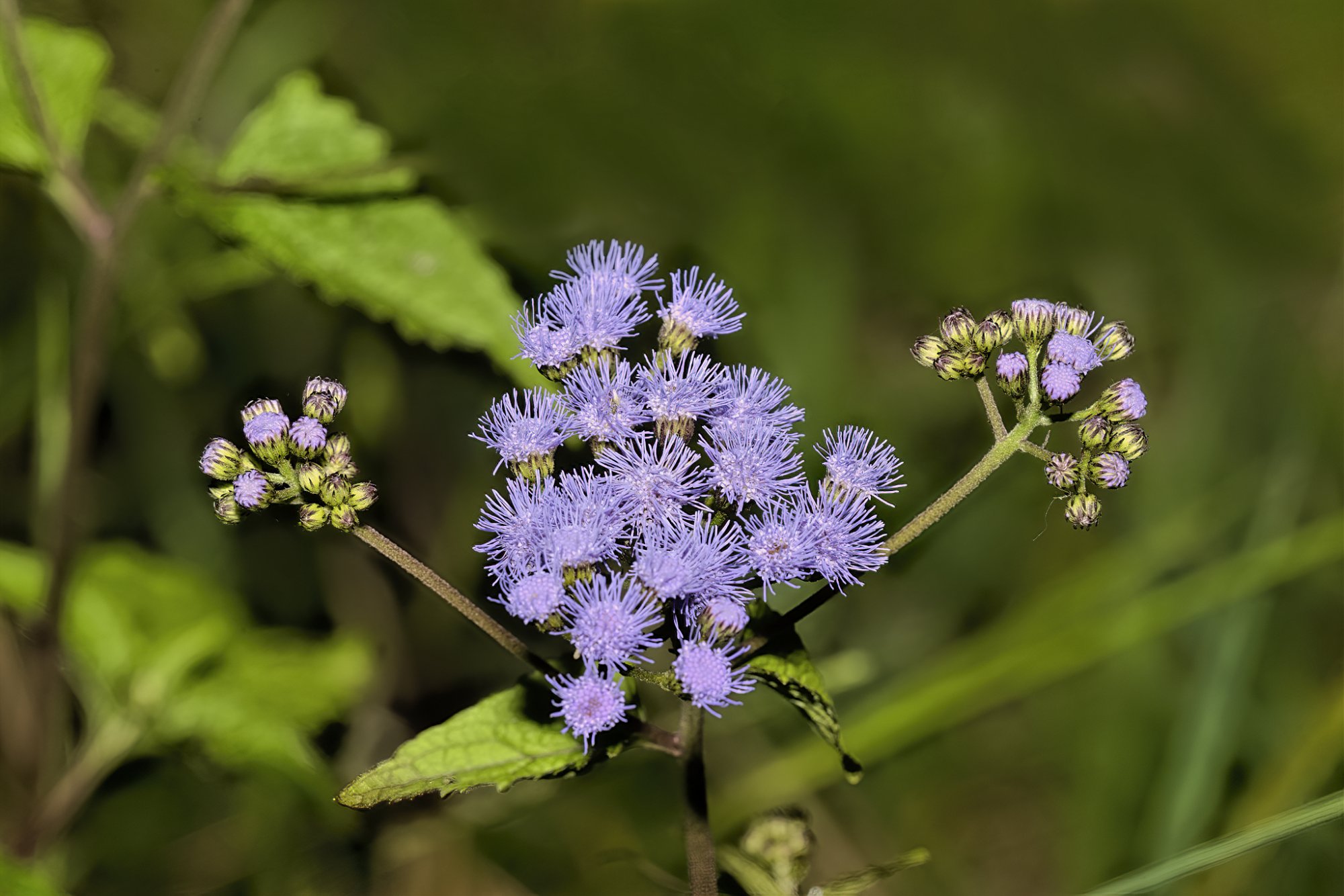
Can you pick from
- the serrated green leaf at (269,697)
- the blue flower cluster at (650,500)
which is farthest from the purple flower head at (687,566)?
the serrated green leaf at (269,697)

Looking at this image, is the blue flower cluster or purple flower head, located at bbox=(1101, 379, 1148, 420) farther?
purple flower head, located at bbox=(1101, 379, 1148, 420)

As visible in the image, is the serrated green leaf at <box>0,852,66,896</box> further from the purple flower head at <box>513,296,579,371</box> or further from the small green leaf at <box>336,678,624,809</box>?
the purple flower head at <box>513,296,579,371</box>

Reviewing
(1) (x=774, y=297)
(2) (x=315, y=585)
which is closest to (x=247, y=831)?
(2) (x=315, y=585)

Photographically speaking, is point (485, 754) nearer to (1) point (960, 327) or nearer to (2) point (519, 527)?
(2) point (519, 527)

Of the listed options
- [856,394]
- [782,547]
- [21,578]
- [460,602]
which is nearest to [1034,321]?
[782,547]

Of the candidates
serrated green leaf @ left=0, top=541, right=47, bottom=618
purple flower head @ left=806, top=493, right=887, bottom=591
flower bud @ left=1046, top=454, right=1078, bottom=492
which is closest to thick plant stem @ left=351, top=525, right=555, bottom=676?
purple flower head @ left=806, top=493, right=887, bottom=591

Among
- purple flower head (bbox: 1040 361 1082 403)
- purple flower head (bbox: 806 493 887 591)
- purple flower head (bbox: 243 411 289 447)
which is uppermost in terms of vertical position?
purple flower head (bbox: 1040 361 1082 403)
